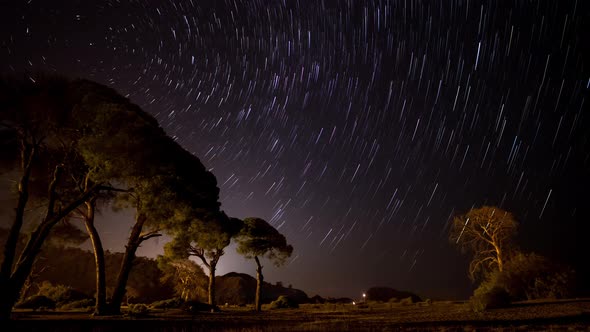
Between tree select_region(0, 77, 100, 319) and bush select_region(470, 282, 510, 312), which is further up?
tree select_region(0, 77, 100, 319)

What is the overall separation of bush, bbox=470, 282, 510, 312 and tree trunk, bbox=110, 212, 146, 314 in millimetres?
19437

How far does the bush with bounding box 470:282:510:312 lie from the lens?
75.7ft

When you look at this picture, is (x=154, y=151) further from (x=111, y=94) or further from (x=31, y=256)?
(x=31, y=256)

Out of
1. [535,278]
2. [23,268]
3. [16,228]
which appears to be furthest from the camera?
[535,278]

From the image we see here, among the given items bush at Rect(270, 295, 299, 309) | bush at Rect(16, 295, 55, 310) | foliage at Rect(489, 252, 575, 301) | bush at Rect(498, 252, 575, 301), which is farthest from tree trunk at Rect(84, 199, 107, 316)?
bush at Rect(498, 252, 575, 301)

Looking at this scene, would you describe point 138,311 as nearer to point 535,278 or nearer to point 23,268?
point 23,268

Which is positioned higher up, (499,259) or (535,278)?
(499,259)

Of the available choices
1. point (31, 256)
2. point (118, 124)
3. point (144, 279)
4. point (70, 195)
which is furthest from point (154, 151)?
point (144, 279)

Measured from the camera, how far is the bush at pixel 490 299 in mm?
23062

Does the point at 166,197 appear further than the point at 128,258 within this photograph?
No

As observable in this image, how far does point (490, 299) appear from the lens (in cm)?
2373

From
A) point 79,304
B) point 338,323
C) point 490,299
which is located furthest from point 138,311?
point 490,299

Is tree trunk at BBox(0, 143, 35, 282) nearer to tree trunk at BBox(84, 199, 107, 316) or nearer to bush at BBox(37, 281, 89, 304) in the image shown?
tree trunk at BBox(84, 199, 107, 316)

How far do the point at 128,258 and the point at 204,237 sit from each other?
5638 mm
